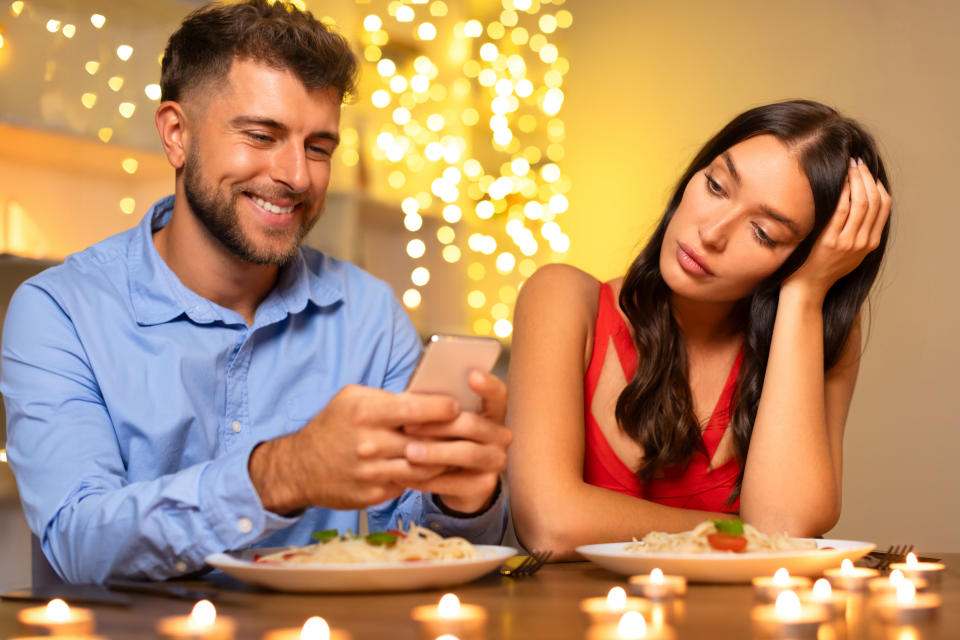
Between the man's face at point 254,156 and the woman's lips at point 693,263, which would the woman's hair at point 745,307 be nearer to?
the woman's lips at point 693,263

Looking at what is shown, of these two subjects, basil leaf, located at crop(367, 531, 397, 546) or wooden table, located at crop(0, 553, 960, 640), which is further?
basil leaf, located at crop(367, 531, 397, 546)

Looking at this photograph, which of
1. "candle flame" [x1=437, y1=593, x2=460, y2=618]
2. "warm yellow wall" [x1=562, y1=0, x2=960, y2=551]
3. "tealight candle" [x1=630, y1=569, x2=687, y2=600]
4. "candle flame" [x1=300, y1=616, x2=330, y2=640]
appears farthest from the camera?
"warm yellow wall" [x1=562, y1=0, x2=960, y2=551]

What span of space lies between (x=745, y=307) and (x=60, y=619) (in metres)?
1.46

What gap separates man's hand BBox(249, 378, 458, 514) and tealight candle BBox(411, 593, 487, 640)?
0.17 metres

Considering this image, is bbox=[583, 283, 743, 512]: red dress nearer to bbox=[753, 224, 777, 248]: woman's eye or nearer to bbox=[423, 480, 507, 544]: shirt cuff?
bbox=[753, 224, 777, 248]: woman's eye

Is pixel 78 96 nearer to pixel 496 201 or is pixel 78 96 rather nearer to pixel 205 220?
pixel 205 220

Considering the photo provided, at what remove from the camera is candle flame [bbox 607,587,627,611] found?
876 millimetres

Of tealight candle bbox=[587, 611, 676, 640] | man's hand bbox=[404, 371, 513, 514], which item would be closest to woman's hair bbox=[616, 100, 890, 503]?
man's hand bbox=[404, 371, 513, 514]

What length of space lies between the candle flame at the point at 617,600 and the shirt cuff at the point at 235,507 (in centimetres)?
38

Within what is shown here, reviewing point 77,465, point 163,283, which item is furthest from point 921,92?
point 77,465

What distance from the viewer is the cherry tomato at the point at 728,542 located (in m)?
1.08

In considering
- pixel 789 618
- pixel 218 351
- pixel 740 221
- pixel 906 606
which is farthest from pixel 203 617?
pixel 740 221

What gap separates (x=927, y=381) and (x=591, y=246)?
5.14ft

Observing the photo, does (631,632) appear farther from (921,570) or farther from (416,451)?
(921,570)
